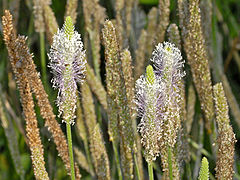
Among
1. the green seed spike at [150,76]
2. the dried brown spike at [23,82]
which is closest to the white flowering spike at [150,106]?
the green seed spike at [150,76]

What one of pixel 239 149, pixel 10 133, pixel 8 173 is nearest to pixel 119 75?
pixel 10 133

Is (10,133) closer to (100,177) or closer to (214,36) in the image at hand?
(100,177)

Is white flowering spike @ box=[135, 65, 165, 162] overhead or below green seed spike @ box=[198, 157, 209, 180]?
overhead

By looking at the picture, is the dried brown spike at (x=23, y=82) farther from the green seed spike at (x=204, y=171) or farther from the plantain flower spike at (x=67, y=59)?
the green seed spike at (x=204, y=171)

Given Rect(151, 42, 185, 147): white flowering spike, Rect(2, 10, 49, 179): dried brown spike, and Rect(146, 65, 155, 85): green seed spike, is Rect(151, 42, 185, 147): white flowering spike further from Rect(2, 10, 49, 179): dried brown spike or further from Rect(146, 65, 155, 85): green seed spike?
Rect(2, 10, 49, 179): dried brown spike

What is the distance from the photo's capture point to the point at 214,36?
111 cm

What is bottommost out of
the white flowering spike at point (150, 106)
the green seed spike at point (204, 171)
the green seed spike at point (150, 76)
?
the green seed spike at point (204, 171)

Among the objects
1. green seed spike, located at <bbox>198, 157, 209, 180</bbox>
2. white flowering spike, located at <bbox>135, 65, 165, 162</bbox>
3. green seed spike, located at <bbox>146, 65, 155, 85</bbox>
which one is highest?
green seed spike, located at <bbox>146, 65, 155, 85</bbox>

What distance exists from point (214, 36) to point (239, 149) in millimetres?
274

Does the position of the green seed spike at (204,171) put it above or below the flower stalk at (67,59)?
below

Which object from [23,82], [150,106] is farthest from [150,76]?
[23,82]

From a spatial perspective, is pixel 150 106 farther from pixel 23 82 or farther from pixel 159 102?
pixel 23 82

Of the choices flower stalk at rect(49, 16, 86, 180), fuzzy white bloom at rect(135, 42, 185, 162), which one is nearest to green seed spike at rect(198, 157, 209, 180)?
fuzzy white bloom at rect(135, 42, 185, 162)

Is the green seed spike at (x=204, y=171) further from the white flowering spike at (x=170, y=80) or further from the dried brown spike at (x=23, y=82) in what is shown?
the dried brown spike at (x=23, y=82)
